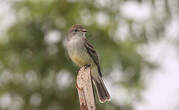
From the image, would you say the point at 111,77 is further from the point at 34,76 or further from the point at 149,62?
the point at 34,76

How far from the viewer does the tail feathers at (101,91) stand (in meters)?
5.67

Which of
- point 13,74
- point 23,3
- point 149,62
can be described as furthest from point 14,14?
point 149,62

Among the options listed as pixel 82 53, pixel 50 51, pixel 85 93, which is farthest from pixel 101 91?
pixel 50 51

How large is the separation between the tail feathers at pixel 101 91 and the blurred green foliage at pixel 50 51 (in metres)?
1.53

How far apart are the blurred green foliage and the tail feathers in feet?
5.02

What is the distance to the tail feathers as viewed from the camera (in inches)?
223

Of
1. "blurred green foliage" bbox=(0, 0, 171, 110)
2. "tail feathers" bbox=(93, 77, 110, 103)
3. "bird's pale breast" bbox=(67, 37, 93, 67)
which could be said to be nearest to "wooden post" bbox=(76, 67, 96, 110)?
"tail feathers" bbox=(93, 77, 110, 103)

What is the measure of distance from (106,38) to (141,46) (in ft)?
2.17

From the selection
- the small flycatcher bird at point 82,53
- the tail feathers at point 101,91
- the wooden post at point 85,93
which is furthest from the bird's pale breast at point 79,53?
the wooden post at point 85,93

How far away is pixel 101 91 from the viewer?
18.9ft

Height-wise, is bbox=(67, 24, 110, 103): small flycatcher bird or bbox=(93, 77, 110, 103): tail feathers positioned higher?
bbox=(67, 24, 110, 103): small flycatcher bird

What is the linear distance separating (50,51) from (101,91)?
2.31 m

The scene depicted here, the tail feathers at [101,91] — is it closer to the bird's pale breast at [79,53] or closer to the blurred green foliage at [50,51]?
the bird's pale breast at [79,53]

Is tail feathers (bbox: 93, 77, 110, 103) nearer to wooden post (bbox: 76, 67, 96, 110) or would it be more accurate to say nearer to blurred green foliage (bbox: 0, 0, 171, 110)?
wooden post (bbox: 76, 67, 96, 110)
